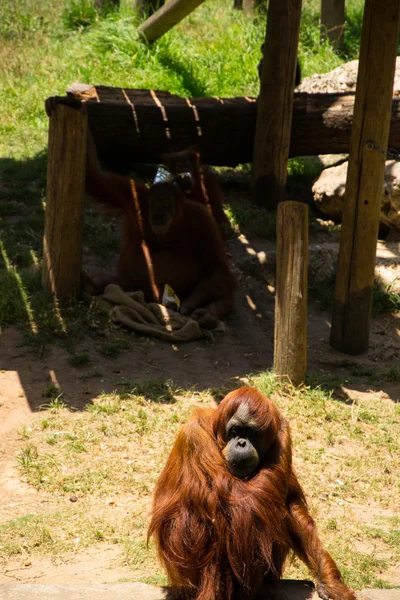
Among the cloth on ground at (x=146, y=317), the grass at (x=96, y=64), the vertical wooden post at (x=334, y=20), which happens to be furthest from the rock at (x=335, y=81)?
the cloth on ground at (x=146, y=317)

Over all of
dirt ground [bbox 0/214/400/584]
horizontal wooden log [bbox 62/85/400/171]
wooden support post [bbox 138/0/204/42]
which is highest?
wooden support post [bbox 138/0/204/42]

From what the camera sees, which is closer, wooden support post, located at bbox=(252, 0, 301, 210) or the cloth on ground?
the cloth on ground

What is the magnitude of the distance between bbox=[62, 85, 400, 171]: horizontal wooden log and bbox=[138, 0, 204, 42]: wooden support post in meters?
1.27

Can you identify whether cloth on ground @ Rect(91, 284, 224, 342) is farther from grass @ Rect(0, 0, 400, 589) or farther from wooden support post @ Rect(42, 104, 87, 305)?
wooden support post @ Rect(42, 104, 87, 305)

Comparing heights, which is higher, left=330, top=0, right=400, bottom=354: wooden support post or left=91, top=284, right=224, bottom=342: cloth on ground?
left=330, top=0, right=400, bottom=354: wooden support post

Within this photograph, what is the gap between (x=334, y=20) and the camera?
11.2m

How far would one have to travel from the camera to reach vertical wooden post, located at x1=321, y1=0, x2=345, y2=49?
1114cm

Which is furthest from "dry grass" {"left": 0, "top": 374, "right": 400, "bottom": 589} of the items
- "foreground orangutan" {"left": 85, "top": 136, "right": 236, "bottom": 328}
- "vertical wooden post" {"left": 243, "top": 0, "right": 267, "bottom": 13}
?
"vertical wooden post" {"left": 243, "top": 0, "right": 267, "bottom": 13}

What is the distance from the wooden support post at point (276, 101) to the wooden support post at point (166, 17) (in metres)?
1.42

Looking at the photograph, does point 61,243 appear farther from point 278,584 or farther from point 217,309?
point 278,584

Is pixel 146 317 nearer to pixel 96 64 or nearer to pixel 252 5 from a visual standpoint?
pixel 96 64

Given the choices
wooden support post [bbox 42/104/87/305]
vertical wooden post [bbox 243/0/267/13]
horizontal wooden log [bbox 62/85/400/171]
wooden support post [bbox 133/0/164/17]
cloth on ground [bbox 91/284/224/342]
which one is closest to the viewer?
wooden support post [bbox 42/104/87/305]

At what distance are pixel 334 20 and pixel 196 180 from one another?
528 cm

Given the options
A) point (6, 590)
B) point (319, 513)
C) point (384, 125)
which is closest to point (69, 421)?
point (319, 513)
